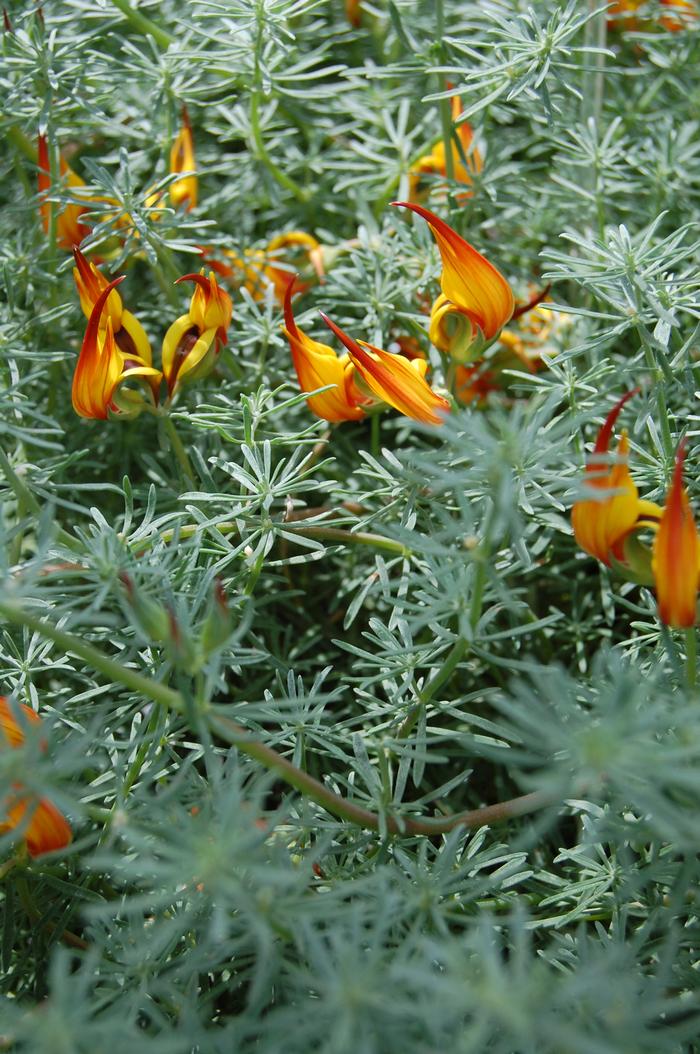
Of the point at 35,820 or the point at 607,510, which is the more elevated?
the point at 607,510

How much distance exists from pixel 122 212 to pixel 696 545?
0.65 meters

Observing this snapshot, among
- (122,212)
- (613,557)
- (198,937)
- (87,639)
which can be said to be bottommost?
(198,937)

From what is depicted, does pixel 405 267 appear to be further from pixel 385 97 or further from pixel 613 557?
pixel 613 557

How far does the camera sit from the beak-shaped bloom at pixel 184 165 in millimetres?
1108

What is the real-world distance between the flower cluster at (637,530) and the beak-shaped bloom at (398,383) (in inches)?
6.3

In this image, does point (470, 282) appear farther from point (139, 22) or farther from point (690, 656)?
point (139, 22)

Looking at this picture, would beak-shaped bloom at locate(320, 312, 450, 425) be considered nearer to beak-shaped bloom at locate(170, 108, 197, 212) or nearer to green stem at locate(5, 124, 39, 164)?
beak-shaped bloom at locate(170, 108, 197, 212)

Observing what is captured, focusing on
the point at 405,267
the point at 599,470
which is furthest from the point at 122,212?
the point at 599,470

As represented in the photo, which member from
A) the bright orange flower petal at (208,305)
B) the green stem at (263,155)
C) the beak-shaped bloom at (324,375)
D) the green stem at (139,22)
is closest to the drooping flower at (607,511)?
the beak-shaped bloom at (324,375)

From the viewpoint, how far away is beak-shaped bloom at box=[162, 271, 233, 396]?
904mm

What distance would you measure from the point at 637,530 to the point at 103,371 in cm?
46

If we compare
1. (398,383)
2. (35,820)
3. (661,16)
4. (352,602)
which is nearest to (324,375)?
(398,383)

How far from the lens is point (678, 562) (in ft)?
2.12

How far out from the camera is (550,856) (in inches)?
36.0
